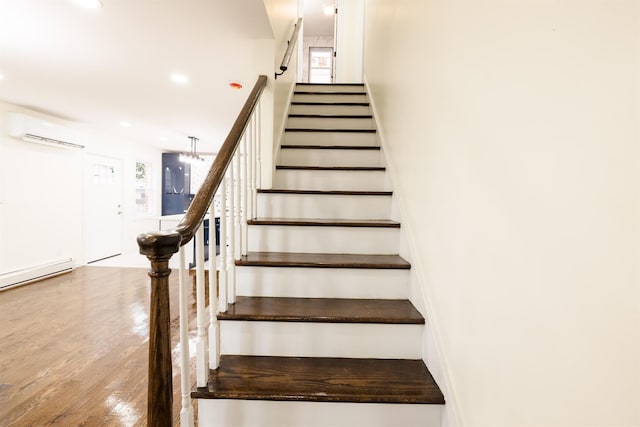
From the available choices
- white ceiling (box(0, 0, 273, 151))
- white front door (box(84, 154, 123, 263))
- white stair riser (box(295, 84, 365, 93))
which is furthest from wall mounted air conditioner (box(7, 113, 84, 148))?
white stair riser (box(295, 84, 365, 93))

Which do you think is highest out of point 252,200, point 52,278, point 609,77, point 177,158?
point 177,158

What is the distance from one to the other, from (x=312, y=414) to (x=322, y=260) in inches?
27.4

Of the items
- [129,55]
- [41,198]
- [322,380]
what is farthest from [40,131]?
[322,380]

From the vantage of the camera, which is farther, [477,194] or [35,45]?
[35,45]

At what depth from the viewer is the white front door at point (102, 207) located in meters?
5.29

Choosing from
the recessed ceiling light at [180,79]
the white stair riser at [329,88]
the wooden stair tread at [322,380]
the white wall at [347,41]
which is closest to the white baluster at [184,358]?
the wooden stair tread at [322,380]

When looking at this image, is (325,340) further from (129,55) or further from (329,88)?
(329,88)

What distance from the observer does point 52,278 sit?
426 cm

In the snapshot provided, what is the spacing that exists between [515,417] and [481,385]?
14 cm

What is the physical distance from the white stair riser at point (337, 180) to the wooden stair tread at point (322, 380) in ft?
4.15

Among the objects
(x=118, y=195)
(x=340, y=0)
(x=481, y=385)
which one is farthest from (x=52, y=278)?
(x=340, y=0)

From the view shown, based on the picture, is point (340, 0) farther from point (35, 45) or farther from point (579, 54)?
point (579, 54)

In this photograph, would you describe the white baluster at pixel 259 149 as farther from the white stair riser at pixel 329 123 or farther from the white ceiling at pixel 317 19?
the white ceiling at pixel 317 19

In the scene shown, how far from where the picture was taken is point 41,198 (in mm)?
4242
